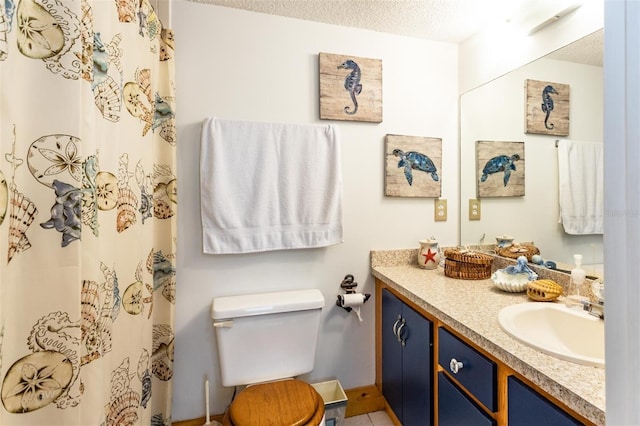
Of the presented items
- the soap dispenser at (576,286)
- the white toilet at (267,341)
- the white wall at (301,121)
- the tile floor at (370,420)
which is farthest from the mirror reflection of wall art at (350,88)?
the tile floor at (370,420)

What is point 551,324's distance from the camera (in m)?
1.07

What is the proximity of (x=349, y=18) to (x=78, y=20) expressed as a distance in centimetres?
128

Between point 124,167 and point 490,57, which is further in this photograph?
point 490,57

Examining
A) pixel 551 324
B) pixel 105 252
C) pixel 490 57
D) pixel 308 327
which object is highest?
pixel 490 57

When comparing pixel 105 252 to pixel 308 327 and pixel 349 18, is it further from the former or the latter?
pixel 349 18

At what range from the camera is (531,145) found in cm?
140

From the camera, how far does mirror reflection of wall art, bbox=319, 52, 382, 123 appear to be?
1.57 metres

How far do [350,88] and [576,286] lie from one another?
4.48 feet

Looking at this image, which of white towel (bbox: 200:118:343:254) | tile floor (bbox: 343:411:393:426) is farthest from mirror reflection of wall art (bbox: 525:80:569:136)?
tile floor (bbox: 343:411:393:426)

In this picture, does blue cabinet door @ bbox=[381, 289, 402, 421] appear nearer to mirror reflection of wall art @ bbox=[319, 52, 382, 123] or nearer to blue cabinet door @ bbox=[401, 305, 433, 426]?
blue cabinet door @ bbox=[401, 305, 433, 426]

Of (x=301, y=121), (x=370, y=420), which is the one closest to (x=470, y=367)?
(x=370, y=420)

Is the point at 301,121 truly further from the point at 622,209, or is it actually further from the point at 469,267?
the point at 622,209

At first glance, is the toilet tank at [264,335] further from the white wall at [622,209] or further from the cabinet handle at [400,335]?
the white wall at [622,209]

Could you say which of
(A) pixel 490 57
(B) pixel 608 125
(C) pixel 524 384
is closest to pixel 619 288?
(B) pixel 608 125
